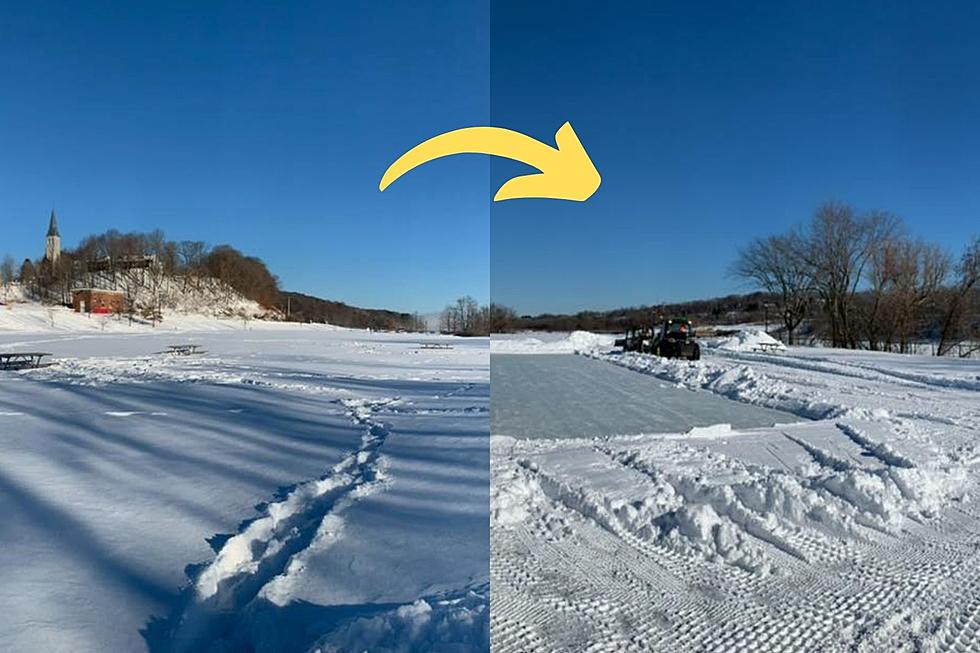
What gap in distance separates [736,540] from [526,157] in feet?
8.06

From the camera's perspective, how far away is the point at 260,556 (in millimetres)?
2809

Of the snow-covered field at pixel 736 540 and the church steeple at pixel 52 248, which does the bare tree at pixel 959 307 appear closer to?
the snow-covered field at pixel 736 540

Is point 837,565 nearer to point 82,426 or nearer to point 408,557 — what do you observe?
point 408,557

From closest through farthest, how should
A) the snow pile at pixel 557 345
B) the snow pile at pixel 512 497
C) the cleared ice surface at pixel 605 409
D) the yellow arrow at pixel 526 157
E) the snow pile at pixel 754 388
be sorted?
the yellow arrow at pixel 526 157, the snow pile at pixel 512 497, the cleared ice surface at pixel 605 409, the snow pile at pixel 754 388, the snow pile at pixel 557 345

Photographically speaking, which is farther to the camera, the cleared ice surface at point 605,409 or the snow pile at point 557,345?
the snow pile at point 557,345

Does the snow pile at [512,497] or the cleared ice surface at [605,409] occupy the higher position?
the cleared ice surface at [605,409]

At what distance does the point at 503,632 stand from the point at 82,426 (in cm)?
572

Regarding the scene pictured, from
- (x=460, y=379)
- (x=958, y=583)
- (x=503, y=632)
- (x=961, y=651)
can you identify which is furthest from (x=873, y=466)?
(x=460, y=379)

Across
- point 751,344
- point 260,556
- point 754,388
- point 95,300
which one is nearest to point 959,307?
point 751,344

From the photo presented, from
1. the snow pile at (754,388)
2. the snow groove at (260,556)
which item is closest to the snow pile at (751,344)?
the snow pile at (754,388)

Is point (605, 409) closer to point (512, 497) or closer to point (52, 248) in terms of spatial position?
point (512, 497)

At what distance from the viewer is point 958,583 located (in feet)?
8.82

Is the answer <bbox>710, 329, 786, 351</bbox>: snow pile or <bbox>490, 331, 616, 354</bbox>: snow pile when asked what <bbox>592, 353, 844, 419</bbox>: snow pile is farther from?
<bbox>710, 329, 786, 351</bbox>: snow pile

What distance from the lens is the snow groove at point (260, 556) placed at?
83.5 inches
